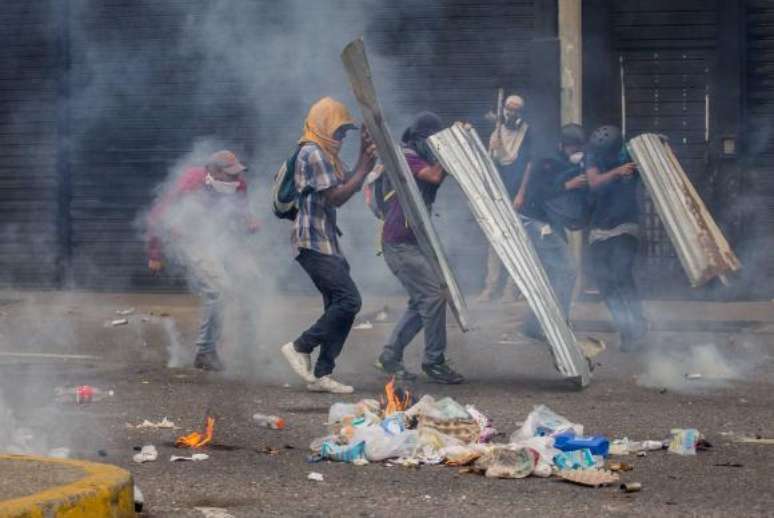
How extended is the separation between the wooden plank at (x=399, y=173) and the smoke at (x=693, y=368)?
1199 millimetres

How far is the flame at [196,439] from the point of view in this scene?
666 cm

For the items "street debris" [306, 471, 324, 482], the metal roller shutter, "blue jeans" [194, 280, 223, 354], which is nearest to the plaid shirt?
"blue jeans" [194, 280, 223, 354]

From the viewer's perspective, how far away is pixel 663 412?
754 centimetres

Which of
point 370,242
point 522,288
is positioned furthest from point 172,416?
point 370,242

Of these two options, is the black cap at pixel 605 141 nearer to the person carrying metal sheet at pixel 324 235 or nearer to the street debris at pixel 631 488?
the person carrying metal sheet at pixel 324 235

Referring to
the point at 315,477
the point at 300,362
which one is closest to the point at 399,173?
the point at 300,362

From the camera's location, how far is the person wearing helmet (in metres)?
9.98

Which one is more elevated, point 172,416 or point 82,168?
point 82,168

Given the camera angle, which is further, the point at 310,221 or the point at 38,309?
the point at 38,309

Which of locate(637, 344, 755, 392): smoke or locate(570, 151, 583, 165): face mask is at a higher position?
locate(570, 151, 583, 165): face mask

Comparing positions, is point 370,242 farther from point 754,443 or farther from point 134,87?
point 754,443

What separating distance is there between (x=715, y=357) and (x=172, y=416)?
143 inches

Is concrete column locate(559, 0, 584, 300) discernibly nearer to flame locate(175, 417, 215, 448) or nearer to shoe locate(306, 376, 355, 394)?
shoe locate(306, 376, 355, 394)

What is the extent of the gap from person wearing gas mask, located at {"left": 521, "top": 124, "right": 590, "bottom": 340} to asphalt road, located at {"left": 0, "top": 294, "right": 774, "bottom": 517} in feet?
1.83
